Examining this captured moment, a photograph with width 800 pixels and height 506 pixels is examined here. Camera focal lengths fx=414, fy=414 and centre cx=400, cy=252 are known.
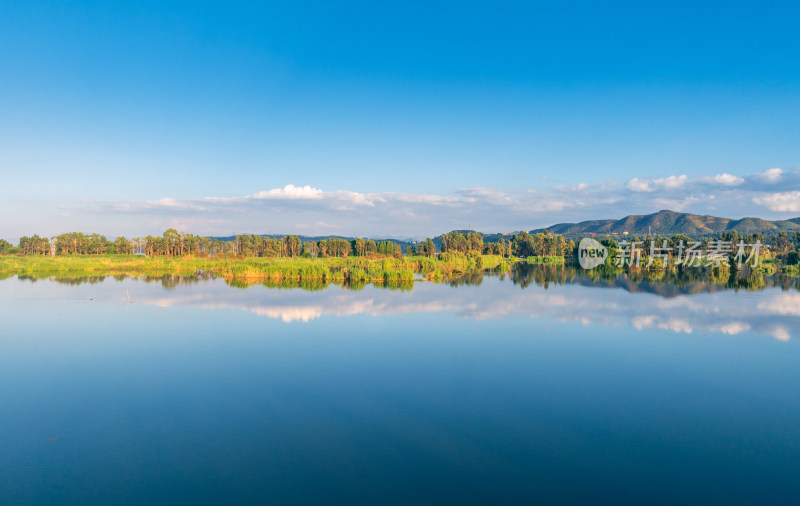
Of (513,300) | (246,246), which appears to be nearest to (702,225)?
(246,246)

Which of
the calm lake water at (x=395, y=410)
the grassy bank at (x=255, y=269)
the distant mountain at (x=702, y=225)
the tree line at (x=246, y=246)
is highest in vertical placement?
the distant mountain at (x=702, y=225)

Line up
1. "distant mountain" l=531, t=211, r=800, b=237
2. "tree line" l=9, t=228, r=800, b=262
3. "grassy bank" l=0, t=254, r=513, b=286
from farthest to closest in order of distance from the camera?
"distant mountain" l=531, t=211, r=800, b=237
"tree line" l=9, t=228, r=800, b=262
"grassy bank" l=0, t=254, r=513, b=286

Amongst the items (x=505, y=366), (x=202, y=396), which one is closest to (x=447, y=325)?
(x=505, y=366)

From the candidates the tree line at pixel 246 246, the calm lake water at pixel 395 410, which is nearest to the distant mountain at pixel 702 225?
the tree line at pixel 246 246

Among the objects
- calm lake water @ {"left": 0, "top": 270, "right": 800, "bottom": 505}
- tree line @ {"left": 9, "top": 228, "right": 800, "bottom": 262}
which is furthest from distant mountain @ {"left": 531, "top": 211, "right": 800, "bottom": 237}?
calm lake water @ {"left": 0, "top": 270, "right": 800, "bottom": 505}

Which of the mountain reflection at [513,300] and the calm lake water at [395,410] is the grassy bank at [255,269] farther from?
the calm lake water at [395,410]

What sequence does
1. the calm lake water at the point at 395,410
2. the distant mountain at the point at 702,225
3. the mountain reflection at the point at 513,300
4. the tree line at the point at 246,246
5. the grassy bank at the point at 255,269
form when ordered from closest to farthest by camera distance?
1. the calm lake water at the point at 395,410
2. the mountain reflection at the point at 513,300
3. the grassy bank at the point at 255,269
4. the tree line at the point at 246,246
5. the distant mountain at the point at 702,225

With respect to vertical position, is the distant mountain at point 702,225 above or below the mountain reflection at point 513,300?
above

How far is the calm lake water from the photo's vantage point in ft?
18.8

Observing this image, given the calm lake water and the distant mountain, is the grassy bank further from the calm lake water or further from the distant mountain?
the distant mountain

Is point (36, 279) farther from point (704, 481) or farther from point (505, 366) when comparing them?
point (704, 481)

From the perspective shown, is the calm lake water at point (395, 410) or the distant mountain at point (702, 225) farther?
the distant mountain at point (702, 225)

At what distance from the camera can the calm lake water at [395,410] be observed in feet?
18.8

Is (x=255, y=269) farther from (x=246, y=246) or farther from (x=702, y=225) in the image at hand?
(x=702, y=225)
